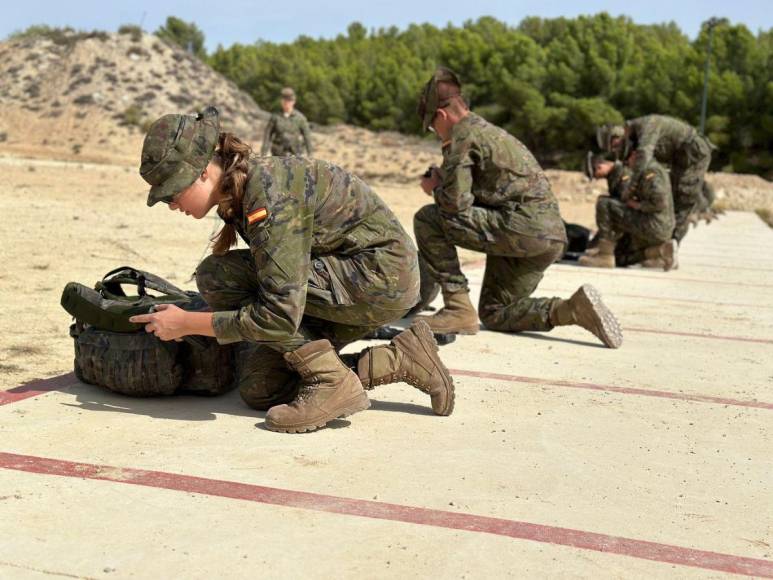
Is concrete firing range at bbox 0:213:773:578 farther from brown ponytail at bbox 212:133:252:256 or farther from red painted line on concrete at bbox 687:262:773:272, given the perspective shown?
red painted line on concrete at bbox 687:262:773:272

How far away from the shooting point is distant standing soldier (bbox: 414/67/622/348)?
5926mm

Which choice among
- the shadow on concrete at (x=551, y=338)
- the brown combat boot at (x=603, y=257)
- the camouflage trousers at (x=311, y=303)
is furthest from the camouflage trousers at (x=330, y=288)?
the brown combat boot at (x=603, y=257)

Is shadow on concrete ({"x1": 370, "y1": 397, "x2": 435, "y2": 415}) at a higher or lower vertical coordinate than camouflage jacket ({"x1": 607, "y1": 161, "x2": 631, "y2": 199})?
lower

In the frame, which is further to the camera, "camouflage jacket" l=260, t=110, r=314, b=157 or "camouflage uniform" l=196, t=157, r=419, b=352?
"camouflage jacket" l=260, t=110, r=314, b=157

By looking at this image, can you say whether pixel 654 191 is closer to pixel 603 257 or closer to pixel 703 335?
pixel 603 257

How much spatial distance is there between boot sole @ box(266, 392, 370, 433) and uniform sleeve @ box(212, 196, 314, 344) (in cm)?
39

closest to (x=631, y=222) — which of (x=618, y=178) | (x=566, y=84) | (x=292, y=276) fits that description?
(x=618, y=178)

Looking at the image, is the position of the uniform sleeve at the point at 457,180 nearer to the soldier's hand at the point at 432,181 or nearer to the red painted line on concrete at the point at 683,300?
the soldier's hand at the point at 432,181

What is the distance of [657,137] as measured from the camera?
1017cm

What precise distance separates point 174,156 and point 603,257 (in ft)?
24.8

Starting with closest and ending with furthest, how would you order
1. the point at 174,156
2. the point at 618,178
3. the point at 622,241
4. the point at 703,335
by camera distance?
the point at 174,156 → the point at 703,335 → the point at 618,178 → the point at 622,241

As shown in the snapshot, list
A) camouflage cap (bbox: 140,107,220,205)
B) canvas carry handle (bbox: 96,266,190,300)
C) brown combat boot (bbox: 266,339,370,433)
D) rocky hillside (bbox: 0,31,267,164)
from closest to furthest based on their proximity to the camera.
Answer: camouflage cap (bbox: 140,107,220,205), brown combat boot (bbox: 266,339,370,433), canvas carry handle (bbox: 96,266,190,300), rocky hillside (bbox: 0,31,267,164)

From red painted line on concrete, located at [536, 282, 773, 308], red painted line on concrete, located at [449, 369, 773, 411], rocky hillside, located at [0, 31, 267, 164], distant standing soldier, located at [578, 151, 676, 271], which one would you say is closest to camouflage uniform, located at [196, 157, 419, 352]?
red painted line on concrete, located at [449, 369, 773, 411]

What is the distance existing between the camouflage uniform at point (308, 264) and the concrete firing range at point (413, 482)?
17.4 inches
